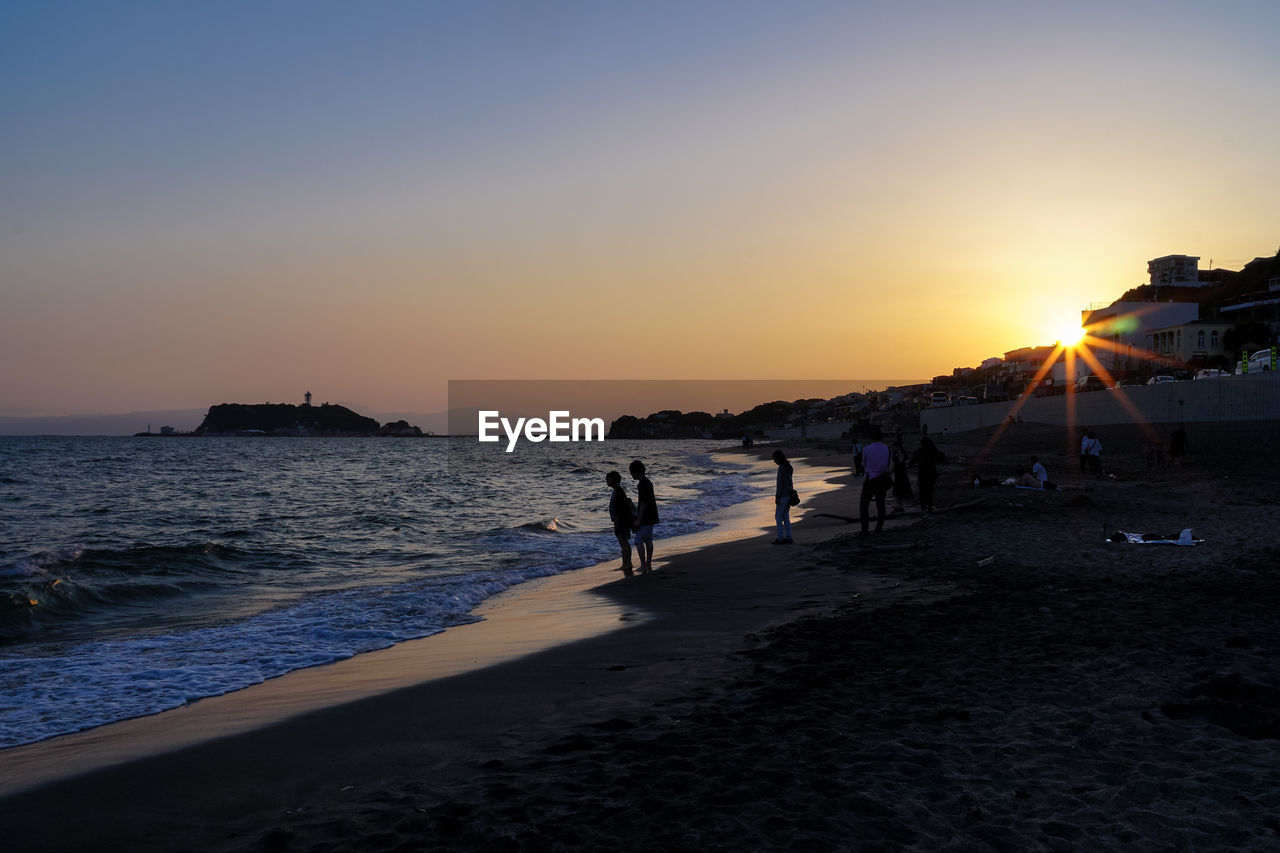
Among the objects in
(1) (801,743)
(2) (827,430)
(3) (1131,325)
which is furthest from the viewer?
(2) (827,430)

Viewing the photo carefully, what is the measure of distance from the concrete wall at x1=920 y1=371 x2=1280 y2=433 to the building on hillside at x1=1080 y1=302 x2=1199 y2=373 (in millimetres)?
26840

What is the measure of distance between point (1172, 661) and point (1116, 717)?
1.42 m

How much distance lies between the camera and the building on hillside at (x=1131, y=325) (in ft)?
258

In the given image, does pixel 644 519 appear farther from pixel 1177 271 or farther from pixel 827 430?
pixel 1177 271

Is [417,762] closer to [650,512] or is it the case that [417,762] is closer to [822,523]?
[650,512]

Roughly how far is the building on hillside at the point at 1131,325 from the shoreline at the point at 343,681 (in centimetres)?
7791

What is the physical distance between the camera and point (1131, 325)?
83.2 meters

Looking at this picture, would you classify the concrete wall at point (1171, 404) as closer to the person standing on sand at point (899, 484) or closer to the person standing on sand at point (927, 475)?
the person standing on sand at point (899, 484)

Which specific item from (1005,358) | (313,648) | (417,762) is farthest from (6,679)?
(1005,358)

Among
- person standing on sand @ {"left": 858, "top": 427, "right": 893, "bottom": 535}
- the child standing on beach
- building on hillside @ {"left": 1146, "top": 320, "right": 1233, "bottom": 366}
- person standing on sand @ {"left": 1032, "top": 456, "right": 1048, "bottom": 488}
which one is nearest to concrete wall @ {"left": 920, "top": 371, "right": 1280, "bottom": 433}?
building on hillside @ {"left": 1146, "top": 320, "right": 1233, "bottom": 366}

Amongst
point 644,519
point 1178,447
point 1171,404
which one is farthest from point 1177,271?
point 644,519

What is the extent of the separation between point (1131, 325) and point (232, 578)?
89.8 meters

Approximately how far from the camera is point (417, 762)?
491cm

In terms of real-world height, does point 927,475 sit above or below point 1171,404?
below
